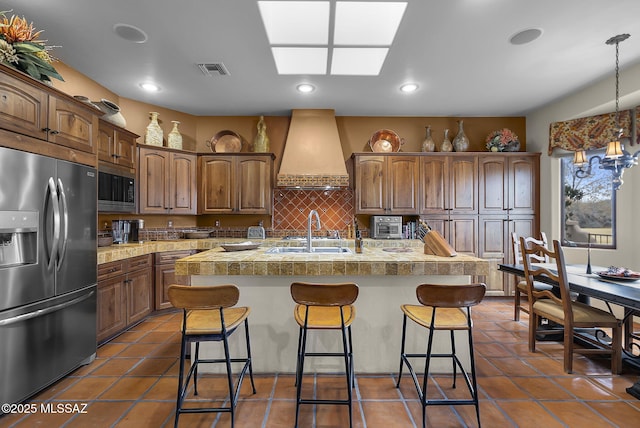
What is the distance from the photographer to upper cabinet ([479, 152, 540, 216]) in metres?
4.37

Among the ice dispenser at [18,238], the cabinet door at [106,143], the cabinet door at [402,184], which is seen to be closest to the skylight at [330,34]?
the cabinet door at [402,184]

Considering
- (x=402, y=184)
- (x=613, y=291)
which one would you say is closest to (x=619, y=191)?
(x=613, y=291)

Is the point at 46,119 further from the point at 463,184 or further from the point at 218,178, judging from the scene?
the point at 463,184

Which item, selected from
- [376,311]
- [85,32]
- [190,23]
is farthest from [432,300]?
[85,32]

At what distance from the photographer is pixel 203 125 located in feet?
15.5

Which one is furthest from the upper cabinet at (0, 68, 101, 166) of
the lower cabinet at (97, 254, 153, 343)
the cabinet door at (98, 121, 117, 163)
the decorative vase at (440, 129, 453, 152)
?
the decorative vase at (440, 129, 453, 152)

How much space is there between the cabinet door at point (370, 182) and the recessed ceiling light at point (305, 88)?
48.0 inches

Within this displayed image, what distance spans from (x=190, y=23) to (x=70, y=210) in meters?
1.78

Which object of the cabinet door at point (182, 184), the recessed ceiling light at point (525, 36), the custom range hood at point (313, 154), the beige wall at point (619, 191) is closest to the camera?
the recessed ceiling light at point (525, 36)

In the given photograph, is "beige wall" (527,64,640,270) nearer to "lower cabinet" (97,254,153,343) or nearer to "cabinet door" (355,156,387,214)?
"cabinet door" (355,156,387,214)

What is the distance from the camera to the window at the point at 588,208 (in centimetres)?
372

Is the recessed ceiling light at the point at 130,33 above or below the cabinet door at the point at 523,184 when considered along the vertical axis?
above

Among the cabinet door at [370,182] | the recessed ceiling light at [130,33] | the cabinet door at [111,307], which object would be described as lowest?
the cabinet door at [111,307]

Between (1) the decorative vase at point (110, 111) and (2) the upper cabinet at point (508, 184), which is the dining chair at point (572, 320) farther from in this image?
(1) the decorative vase at point (110, 111)
